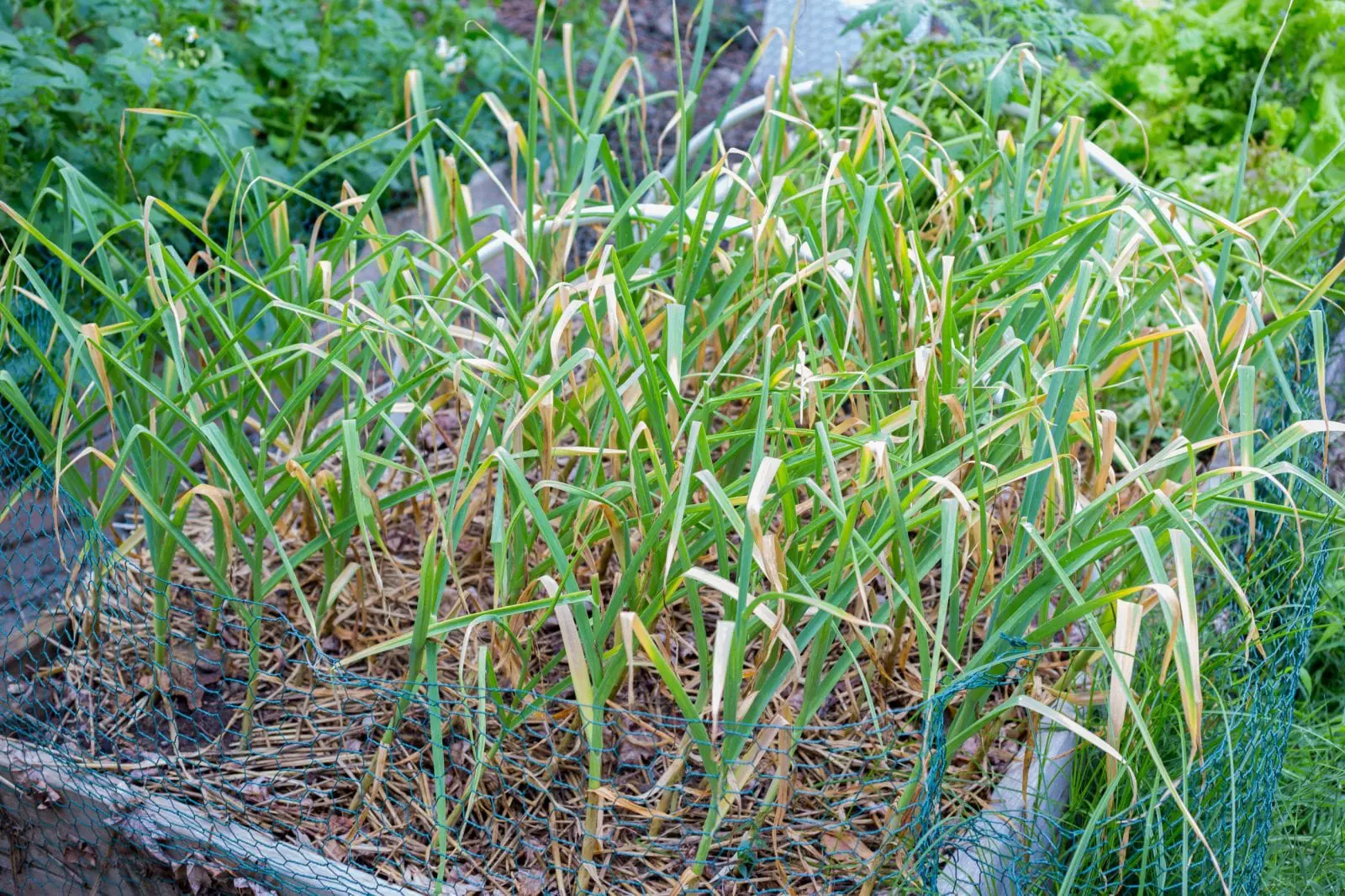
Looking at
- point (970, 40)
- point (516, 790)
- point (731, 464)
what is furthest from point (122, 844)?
point (970, 40)

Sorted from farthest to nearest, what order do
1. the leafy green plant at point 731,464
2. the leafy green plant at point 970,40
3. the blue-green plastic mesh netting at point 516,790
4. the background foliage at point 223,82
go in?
1. the leafy green plant at point 970,40
2. the background foliage at point 223,82
3. the blue-green plastic mesh netting at point 516,790
4. the leafy green plant at point 731,464

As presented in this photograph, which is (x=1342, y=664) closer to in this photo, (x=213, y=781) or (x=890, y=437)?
(x=890, y=437)

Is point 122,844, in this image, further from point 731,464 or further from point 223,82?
point 223,82

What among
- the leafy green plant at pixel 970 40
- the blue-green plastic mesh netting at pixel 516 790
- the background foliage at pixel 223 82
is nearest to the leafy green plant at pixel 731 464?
the blue-green plastic mesh netting at pixel 516 790

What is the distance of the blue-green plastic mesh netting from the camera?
1757 millimetres

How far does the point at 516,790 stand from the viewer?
180cm

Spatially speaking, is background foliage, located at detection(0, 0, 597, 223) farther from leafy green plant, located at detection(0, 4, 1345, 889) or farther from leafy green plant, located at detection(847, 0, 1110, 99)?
leafy green plant, located at detection(847, 0, 1110, 99)

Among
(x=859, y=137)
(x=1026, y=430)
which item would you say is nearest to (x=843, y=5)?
(x=859, y=137)

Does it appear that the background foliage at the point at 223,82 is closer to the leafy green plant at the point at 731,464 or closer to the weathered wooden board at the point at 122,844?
the leafy green plant at the point at 731,464

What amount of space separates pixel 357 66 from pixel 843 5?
6.05 feet

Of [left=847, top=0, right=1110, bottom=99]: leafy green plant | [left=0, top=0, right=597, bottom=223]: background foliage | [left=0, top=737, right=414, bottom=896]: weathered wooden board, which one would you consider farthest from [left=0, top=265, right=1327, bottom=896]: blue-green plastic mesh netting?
[left=847, top=0, right=1110, bottom=99]: leafy green plant

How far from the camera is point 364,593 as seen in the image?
2236mm

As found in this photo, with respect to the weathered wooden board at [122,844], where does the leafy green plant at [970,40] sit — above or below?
above

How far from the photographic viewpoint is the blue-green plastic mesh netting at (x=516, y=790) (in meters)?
1.76
